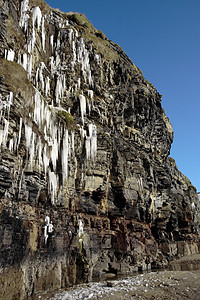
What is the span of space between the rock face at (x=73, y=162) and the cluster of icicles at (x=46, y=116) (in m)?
0.09

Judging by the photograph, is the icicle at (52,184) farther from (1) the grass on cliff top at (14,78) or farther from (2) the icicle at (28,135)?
(1) the grass on cliff top at (14,78)

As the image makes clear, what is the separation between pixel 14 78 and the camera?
14.2 meters

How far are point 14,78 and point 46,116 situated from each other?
4.29m

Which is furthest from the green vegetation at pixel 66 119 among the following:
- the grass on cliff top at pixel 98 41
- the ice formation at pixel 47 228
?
the grass on cliff top at pixel 98 41

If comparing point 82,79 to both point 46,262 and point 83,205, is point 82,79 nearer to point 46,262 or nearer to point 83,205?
point 83,205

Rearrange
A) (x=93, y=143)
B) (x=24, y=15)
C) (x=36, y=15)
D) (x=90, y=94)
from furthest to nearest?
(x=90, y=94), (x=93, y=143), (x=36, y=15), (x=24, y=15)

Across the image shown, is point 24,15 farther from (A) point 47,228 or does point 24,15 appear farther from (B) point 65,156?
(A) point 47,228

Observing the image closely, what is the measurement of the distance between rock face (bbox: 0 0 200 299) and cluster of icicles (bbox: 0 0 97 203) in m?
0.09

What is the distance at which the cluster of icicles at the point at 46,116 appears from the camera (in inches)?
565

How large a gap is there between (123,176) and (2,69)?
16.0 metres

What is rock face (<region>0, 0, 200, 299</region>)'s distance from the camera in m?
13.4

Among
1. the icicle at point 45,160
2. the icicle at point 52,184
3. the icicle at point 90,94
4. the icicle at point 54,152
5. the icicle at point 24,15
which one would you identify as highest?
the icicle at point 24,15

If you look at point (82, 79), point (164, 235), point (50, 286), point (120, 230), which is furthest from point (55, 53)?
point (164, 235)

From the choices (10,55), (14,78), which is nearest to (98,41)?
(10,55)
